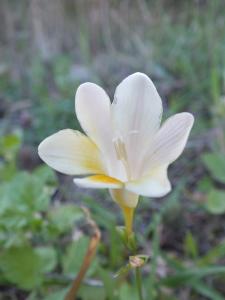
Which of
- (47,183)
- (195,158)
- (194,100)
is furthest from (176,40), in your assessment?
(47,183)

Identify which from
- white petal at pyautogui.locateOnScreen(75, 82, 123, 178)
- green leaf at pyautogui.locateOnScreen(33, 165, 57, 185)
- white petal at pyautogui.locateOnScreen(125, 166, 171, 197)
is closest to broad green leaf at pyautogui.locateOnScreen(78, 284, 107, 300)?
green leaf at pyautogui.locateOnScreen(33, 165, 57, 185)

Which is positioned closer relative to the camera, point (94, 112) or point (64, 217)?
point (94, 112)

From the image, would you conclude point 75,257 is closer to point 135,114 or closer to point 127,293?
point 127,293

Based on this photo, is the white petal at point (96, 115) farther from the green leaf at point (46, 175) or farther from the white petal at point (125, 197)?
the green leaf at point (46, 175)

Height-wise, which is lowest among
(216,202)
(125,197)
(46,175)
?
(216,202)

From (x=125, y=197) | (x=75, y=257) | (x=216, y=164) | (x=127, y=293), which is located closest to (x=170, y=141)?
(x=125, y=197)

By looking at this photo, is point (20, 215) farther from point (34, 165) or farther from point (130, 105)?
point (34, 165)
